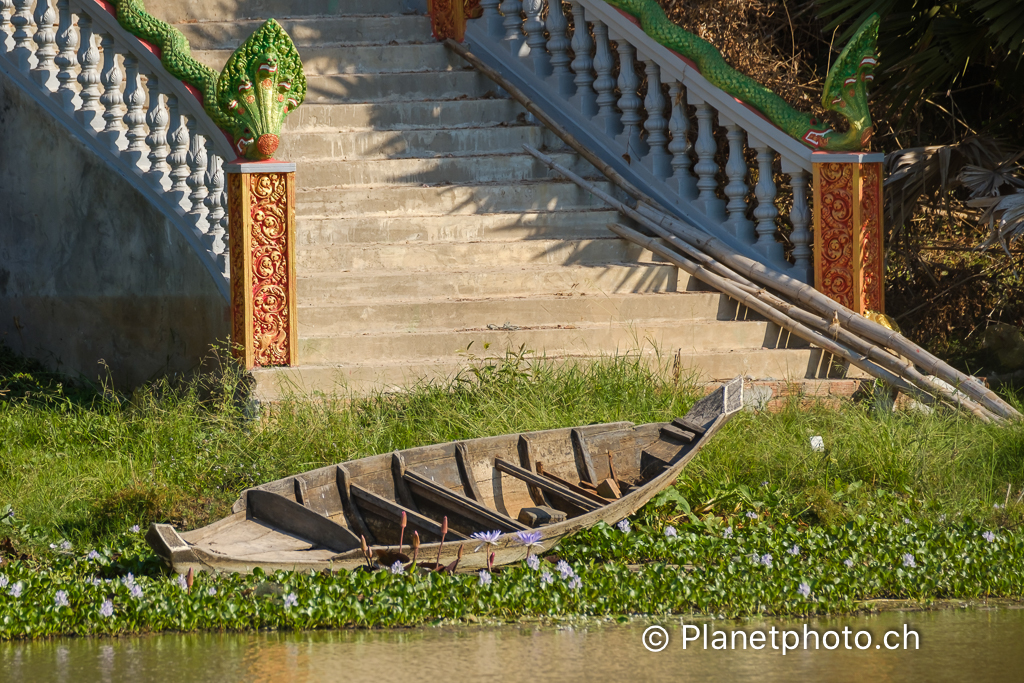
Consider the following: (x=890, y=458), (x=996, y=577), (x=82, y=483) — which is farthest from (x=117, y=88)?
(x=996, y=577)

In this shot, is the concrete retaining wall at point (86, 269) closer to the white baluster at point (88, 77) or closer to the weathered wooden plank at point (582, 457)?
the white baluster at point (88, 77)

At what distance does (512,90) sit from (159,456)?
171 inches

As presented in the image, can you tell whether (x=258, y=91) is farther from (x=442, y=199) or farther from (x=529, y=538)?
(x=529, y=538)

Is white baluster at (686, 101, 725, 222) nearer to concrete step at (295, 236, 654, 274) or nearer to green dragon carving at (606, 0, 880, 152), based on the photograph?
green dragon carving at (606, 0, 880, 152)

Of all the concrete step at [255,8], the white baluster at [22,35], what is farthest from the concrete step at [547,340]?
the concrete step at [255,8]

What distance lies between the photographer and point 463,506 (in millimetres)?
4789

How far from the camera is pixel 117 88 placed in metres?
7.64

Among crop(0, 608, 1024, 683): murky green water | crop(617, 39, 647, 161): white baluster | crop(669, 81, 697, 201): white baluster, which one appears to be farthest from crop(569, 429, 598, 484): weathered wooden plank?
crop(617, 39, 647, 161): white baluster

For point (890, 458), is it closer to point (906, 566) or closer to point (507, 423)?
point (906, 566)

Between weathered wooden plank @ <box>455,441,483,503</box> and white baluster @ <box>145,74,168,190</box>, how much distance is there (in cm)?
325

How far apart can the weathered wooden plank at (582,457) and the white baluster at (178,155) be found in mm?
3234

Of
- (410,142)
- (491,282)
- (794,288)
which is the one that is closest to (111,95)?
(410,142)

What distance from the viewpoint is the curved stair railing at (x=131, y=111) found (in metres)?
7.33

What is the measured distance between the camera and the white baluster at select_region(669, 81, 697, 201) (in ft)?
27.1
